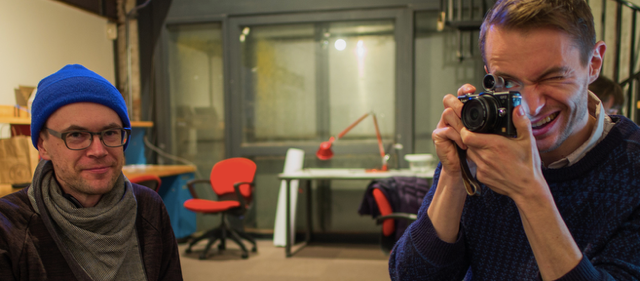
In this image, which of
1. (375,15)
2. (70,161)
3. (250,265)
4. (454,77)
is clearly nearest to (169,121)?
(250,265)

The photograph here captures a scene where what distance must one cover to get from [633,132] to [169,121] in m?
4.29

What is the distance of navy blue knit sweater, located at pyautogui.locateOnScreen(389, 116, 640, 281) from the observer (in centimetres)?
65

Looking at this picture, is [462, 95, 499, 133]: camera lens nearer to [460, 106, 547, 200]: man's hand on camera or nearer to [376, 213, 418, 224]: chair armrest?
[460, 106, 547, 200]: man's hand on camera

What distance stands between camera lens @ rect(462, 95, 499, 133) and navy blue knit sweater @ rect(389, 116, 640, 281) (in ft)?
0.68

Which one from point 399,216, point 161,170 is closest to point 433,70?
point 399,216

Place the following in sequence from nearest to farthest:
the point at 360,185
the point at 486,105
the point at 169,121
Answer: the point at 486,105, the point at 360,185, the point at 169,121

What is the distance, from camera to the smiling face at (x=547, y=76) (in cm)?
68

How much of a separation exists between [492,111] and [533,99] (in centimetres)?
12

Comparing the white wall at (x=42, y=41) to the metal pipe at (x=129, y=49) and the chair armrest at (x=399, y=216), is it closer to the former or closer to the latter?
the metal pipe at (x=129, y=49)

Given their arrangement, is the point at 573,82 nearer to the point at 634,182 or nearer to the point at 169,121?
the point at 634,182

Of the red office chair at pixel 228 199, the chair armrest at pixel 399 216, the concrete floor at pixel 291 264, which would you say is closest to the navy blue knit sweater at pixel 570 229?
the chair armrest at pixel 399 216

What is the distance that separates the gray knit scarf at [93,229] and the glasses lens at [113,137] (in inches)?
4.7

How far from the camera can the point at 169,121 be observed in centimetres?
439

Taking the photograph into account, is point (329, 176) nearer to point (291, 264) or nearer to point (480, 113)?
point (291, 264)
